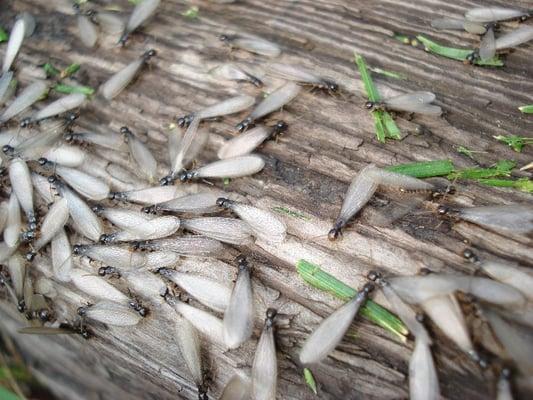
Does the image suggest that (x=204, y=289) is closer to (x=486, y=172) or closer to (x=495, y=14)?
(x=486, y=172)

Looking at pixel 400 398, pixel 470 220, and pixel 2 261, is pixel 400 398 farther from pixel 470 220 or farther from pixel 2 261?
pixel 2 261

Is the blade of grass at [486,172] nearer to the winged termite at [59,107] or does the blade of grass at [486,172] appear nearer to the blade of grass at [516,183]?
the blade of grass at [516,183]

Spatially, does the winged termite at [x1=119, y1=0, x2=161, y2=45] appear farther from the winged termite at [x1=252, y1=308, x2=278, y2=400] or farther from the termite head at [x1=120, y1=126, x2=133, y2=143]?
the winged termite at [x1=252, y1=308, x2=278, y2=400]

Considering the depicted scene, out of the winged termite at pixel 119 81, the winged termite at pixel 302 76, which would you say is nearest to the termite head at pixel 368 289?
the winged termite at pixel 302 76

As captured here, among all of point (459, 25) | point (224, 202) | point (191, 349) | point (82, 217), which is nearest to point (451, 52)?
point (459, 25)

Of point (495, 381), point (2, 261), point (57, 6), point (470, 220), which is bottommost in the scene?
point (2, 261)

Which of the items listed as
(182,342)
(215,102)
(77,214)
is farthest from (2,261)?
(215,102)
